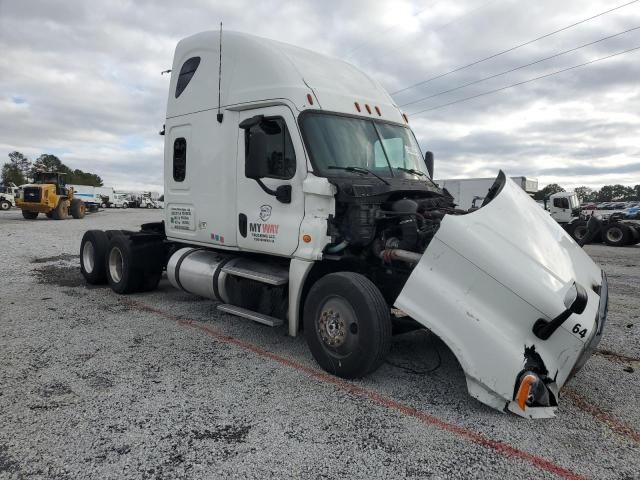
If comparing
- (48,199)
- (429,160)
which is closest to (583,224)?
(429,160)

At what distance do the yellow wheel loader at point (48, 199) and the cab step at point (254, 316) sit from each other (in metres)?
27.2

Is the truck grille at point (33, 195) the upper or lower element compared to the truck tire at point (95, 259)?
upper

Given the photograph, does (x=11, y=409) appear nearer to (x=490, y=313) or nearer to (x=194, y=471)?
(x=194, y=471)

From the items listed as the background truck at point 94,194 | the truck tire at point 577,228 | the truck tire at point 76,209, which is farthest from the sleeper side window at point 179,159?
the background truck at point 94,194

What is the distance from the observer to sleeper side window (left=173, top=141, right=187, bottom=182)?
6.64 meters

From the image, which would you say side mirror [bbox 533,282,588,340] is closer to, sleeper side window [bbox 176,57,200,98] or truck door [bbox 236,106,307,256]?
truck door [bbox 236,106,307,256]

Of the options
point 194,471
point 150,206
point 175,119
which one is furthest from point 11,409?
point 150,206

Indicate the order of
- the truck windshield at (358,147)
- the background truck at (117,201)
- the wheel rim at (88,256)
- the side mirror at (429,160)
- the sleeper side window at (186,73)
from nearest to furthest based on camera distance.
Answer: the truck windshield at (358,147) → the side mirror at (429,160) → the sleeper side window at (186,73) → the wheel rim at (88,256) → the background truck at (117,201)

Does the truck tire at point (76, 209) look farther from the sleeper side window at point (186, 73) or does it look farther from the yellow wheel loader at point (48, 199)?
the sleeper side window at point (186, 73)

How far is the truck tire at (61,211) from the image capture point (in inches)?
1147

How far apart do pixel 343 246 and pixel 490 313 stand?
1651mm

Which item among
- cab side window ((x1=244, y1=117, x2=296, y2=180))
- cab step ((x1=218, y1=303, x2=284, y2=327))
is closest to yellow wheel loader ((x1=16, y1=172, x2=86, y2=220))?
cab step ((x1=218, y1=303, x2=284, y2=327))

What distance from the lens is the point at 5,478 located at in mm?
2736

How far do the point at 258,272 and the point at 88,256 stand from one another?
474cm
